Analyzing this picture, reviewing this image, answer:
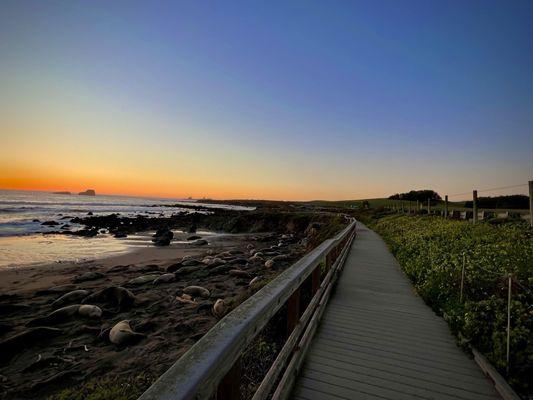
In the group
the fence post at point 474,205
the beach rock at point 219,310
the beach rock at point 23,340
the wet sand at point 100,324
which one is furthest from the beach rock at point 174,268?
the fence post at point 474,205

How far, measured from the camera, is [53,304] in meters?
8.77

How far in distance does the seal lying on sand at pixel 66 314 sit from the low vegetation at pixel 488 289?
26.1ft

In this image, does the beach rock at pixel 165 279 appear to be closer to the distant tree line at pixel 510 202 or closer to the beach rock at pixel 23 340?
the beach rock at pixel 23 340

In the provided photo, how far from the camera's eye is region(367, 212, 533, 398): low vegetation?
3.76m

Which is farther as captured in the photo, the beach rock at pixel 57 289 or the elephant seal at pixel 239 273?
the elephant seal at pixel 239 273

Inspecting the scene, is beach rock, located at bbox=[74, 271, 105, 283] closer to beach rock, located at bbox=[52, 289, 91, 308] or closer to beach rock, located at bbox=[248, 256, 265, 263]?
beach rock, located at bbox=[52, 289, 91, 308]

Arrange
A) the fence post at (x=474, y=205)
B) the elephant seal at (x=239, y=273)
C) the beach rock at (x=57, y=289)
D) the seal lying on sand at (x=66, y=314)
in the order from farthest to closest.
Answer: the fence post at (x=474, y=205) → the elephant seal at (x=239, y=273) → the beach rock at (x=57, y=289) → the seal lying on sand at (x=66, y=314)

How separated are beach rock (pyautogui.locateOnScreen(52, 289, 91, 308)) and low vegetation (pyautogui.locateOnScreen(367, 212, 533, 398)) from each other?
953 centimetres

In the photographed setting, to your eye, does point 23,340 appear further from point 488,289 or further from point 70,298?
point 488,289

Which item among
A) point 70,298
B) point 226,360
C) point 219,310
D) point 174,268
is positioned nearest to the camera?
point 226,360

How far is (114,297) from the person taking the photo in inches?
356

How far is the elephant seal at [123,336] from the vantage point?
20.9ft

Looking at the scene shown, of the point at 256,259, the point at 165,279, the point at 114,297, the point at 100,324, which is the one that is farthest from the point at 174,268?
the point at 100,324

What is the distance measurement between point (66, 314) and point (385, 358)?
Answer: 7730mm
